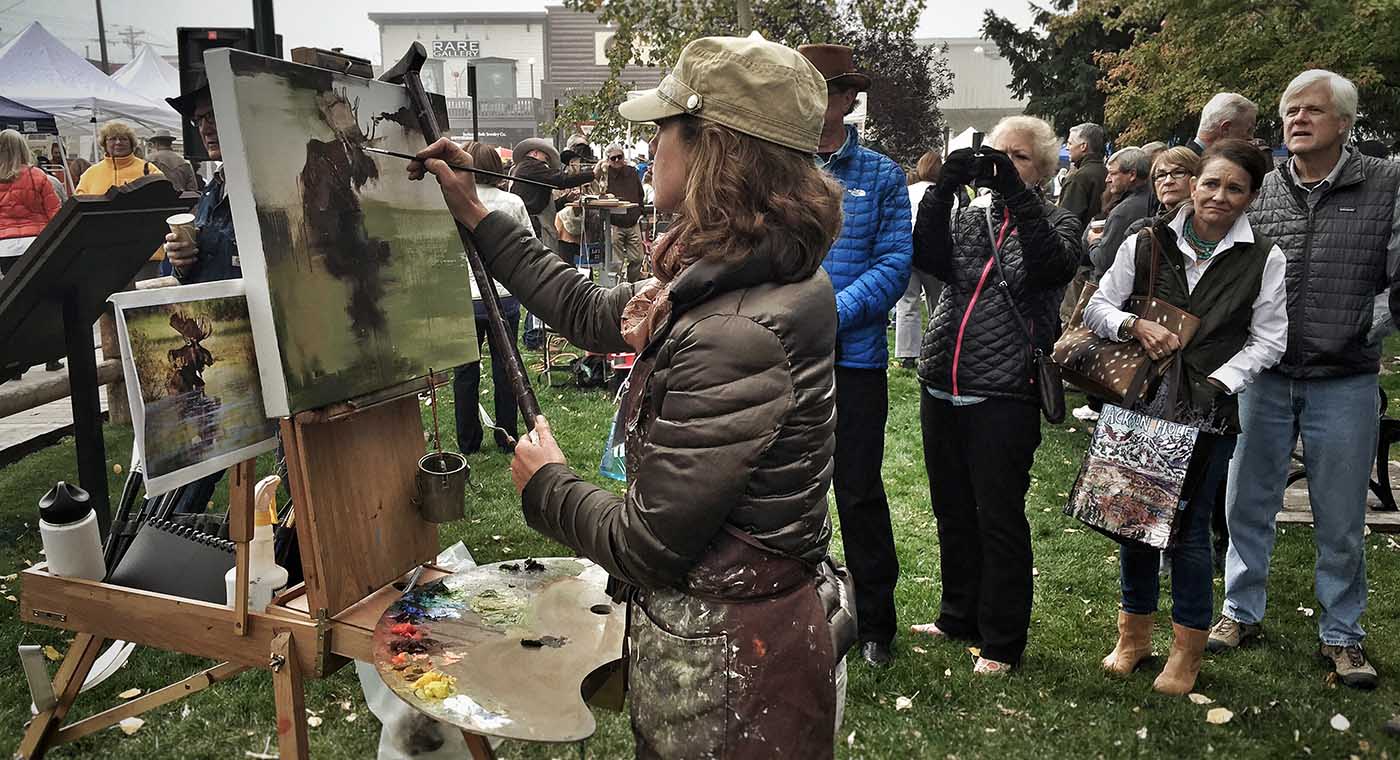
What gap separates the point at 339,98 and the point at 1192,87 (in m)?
12.2

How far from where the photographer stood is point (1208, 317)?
3564 millimetres

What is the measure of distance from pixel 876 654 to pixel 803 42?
21586mm

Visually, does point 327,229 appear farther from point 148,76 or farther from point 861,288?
point 148,76

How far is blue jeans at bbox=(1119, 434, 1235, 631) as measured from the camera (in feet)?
11.8

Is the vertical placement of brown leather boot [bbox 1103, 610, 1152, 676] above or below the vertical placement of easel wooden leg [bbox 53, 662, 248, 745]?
below

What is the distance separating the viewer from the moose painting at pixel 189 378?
2045 mm

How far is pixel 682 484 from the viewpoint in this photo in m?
1.64

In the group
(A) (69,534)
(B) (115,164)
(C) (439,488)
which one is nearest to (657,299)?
(C) (439,488)

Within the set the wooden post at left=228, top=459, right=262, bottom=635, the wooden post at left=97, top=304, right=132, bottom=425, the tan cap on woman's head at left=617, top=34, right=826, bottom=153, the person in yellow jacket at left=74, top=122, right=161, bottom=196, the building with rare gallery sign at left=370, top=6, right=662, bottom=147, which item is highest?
the building with rare gallery sign at left=370, top=6, right=662, bottom=147

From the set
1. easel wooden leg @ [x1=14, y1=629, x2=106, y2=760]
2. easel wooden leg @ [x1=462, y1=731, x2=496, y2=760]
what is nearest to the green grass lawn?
easel wooden leg @ [x1=14, y1=629, x2=106, y2=760]

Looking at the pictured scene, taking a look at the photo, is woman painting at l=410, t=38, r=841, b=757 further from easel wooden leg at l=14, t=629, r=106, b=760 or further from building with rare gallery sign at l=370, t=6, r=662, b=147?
building with rare gallery sign at l=370, t=6, r=662, b=147

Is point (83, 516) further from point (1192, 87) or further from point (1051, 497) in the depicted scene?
point (1192, 87)

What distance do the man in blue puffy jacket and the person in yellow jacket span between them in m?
7.39

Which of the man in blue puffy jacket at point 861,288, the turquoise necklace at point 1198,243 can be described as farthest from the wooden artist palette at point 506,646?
the turquoise necklace at point 1198,243
